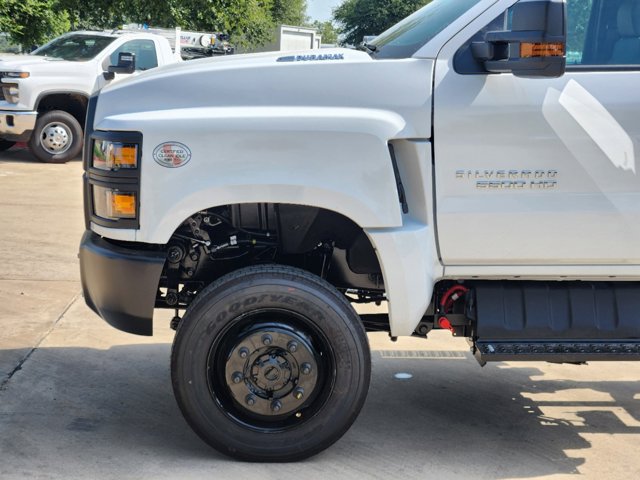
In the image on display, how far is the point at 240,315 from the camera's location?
4.11 m

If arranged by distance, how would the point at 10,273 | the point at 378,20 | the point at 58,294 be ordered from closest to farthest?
the point at 58,294 → the point at 10,273 → the point at 378,20

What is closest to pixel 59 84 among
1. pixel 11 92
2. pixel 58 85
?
pixel 58 85

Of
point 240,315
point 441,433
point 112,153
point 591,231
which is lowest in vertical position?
point 441,433

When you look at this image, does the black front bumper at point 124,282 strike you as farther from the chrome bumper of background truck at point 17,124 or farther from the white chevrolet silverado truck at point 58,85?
the chrome bumper of background truck at point 17,124

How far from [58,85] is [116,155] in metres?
11.3

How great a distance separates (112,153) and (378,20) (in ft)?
181

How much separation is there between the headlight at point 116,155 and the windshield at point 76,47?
11.8 meters

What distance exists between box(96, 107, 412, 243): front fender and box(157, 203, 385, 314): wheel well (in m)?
0.23

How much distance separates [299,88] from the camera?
4.10 metres

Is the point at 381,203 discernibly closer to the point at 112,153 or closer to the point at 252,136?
the point at 252,136

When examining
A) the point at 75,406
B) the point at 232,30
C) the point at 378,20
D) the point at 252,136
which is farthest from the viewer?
the point at 378,20

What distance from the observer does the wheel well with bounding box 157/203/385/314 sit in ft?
14.0

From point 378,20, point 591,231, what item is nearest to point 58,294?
point 591,231

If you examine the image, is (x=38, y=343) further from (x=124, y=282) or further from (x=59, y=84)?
(x=59, y=84)
